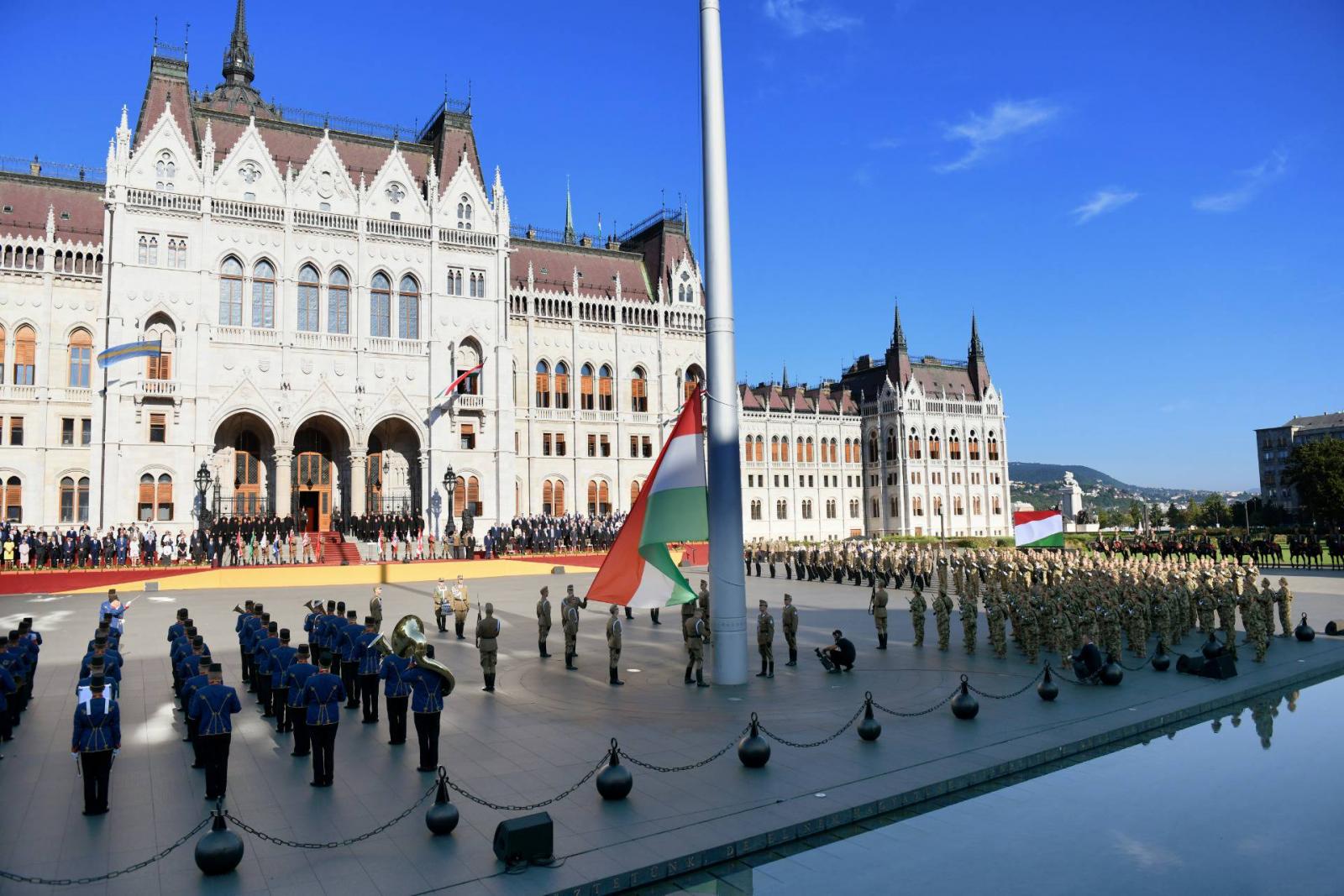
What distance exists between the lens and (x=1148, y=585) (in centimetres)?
1973

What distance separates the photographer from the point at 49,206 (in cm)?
4622

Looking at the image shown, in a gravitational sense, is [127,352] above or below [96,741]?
above

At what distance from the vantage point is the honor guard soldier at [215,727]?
9.61 m

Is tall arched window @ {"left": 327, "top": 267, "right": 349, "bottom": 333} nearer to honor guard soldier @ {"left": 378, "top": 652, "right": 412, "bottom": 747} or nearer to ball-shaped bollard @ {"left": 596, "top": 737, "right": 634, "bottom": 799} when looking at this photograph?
honor guard soldier @ {"left": 378, "top": 652, "right": 412, "bottom": 747}

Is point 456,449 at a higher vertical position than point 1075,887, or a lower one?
higher

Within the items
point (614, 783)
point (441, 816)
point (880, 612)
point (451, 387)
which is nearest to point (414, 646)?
point (441, 816)

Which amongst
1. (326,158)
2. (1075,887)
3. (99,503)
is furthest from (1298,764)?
(326,158)

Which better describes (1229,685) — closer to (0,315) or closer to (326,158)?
(326,158)

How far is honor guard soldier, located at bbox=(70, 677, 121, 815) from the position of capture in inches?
360

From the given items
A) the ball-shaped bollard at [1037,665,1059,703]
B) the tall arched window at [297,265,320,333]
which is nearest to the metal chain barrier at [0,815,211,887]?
the ball-shaped bollard at [1037,665,1059,703]

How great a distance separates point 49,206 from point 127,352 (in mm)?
13123

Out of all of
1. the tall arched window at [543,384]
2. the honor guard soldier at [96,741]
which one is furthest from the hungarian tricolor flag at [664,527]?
the tall arched window at [543,384]

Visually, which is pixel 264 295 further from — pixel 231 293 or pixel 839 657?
pixel 839 657

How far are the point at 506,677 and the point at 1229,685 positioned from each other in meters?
13.3
